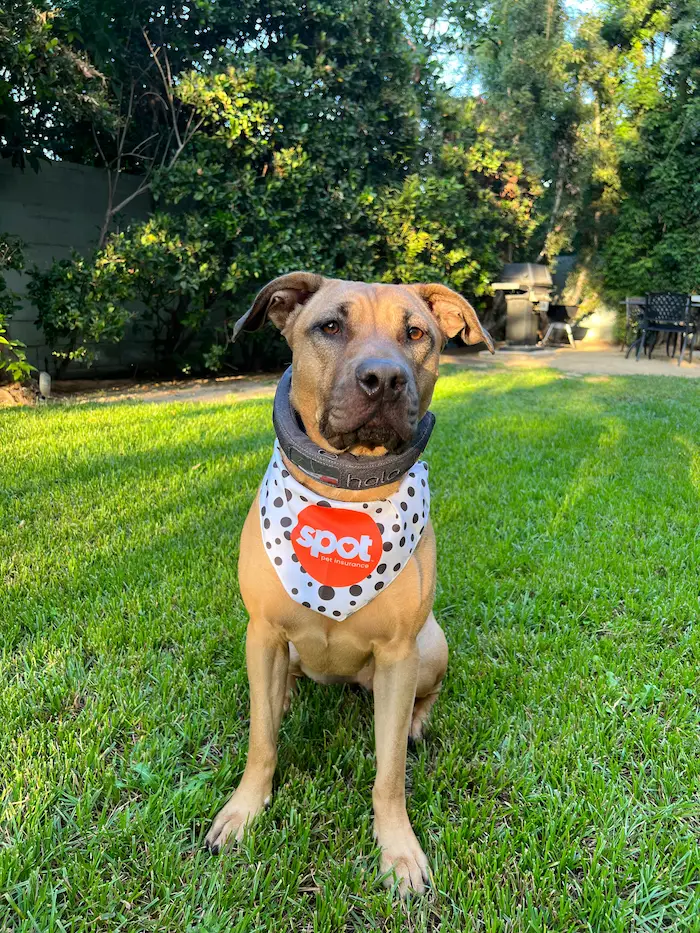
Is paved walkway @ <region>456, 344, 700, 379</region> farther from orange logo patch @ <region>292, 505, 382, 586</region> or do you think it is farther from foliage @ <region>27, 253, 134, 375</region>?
orange logo patch @ <region>292, 505, 382, 586</region>

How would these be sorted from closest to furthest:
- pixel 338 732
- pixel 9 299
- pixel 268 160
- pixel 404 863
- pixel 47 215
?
pixel 404 863, pixel 338 732, pixel 9 299, pixel 47 215, pixel 268 160

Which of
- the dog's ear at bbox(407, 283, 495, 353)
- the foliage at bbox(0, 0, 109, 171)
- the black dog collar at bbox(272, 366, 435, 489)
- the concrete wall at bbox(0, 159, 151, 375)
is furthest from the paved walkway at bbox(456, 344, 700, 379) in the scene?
the black dog collar at bbox(272, 366, 435, 489)

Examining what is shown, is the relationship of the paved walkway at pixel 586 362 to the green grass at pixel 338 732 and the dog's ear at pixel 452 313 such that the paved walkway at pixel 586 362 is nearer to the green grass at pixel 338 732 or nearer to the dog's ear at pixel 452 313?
the green grass at pixel 338 732

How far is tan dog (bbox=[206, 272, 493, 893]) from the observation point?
1707 millimetres

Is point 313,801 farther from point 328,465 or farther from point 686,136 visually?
point 686,136

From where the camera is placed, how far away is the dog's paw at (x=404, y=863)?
1602 millimetres

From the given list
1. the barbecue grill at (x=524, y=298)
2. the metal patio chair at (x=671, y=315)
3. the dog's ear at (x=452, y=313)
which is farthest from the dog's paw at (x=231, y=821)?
the barbecue grill at (x=524, y=298)

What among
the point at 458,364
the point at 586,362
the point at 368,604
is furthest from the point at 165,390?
the point at 586,362

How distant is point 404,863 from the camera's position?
5.41ft

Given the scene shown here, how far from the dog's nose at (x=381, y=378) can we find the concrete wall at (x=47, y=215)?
7.68m

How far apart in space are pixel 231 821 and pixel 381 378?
128 centimetres

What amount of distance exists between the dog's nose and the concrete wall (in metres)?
7.68

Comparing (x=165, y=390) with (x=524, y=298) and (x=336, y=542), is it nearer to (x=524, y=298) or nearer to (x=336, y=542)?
(x=336, y=542)

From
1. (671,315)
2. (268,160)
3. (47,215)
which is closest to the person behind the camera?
(47,215)
